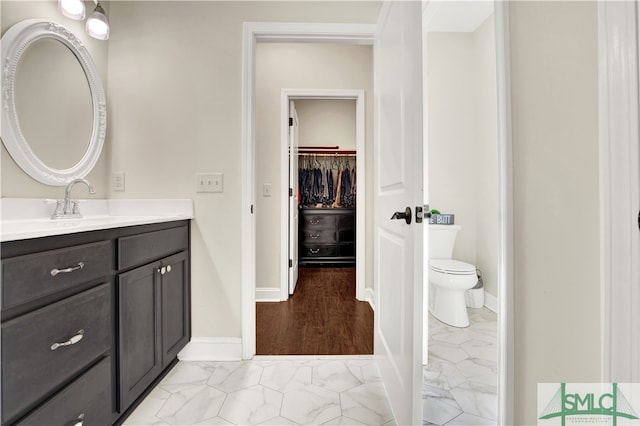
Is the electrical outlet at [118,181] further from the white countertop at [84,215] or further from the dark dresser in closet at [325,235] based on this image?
the dark dresser in closet at [325,235]

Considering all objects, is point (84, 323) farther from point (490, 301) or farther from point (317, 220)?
point (317, 220)

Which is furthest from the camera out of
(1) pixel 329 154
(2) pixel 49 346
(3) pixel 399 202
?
(1) pixel 329 154

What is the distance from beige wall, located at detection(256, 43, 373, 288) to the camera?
291cm

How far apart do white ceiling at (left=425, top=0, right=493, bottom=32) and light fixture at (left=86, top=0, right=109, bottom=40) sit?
2.41 meters

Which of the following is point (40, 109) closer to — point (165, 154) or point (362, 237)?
point (165, 154)

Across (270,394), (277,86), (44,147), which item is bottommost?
(270,394)

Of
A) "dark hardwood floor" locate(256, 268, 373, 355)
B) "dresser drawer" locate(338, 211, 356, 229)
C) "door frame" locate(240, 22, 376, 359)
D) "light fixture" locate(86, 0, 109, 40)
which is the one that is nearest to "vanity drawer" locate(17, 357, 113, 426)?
"door frame" locate(240, 22, 376, 359)

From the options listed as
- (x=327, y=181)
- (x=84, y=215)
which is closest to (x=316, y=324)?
(x=84, y=215)

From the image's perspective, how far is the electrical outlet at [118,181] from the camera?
1.86m

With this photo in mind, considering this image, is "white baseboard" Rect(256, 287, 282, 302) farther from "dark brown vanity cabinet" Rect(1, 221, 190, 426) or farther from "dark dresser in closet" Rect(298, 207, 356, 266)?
"dark dresser in closet" Rect(298, 207, 356, 266)

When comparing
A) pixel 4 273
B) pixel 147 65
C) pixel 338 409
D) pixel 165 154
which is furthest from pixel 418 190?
pixel 147 65

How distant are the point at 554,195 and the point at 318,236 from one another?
12.6ft

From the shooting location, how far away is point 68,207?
4.87ft

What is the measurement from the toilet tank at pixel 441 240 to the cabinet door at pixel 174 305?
210cm
